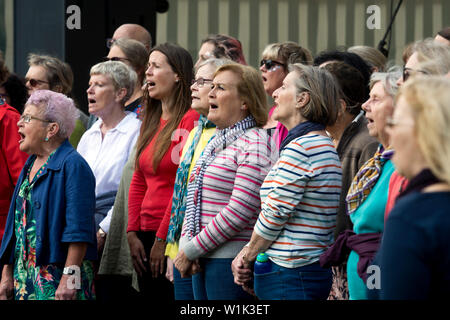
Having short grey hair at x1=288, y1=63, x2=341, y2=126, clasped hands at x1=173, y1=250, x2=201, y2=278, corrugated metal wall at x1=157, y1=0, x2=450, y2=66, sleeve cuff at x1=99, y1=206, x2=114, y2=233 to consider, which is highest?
corrugated metal wall at x1=157, y1=0, x2=450, y2=66

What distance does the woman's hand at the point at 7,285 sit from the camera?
15.4ft

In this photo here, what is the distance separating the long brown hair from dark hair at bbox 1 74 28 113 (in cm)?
146

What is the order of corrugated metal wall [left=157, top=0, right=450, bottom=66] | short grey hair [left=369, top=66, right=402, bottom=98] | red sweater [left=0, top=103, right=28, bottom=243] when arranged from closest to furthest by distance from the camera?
short grey hair [left=369, top=66, right=402, bottom=98] < red sweater [left=0, top=103, right=28, bottom=243] < corrugated metal wall [left=157, top=0, right=450, bottom=66]

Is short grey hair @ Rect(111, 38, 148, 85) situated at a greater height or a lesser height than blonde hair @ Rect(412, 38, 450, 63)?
greater

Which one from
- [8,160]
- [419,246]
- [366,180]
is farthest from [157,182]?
[419,246]

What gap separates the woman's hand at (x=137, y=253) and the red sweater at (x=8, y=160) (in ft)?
2.65

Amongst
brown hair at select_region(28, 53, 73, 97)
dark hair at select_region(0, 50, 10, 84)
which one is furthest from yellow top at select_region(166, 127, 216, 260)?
brown hair at select_region(28, 53, 73, 97)

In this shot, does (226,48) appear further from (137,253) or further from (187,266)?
(187,266)

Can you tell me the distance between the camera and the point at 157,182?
493 centimetres

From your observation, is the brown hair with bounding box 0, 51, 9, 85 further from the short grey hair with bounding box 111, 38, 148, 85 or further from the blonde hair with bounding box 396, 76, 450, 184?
the blonde hair with bounding box 396, 76, 450, 184

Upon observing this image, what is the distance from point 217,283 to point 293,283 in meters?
0.49

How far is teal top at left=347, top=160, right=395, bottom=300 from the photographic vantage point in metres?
3.40
